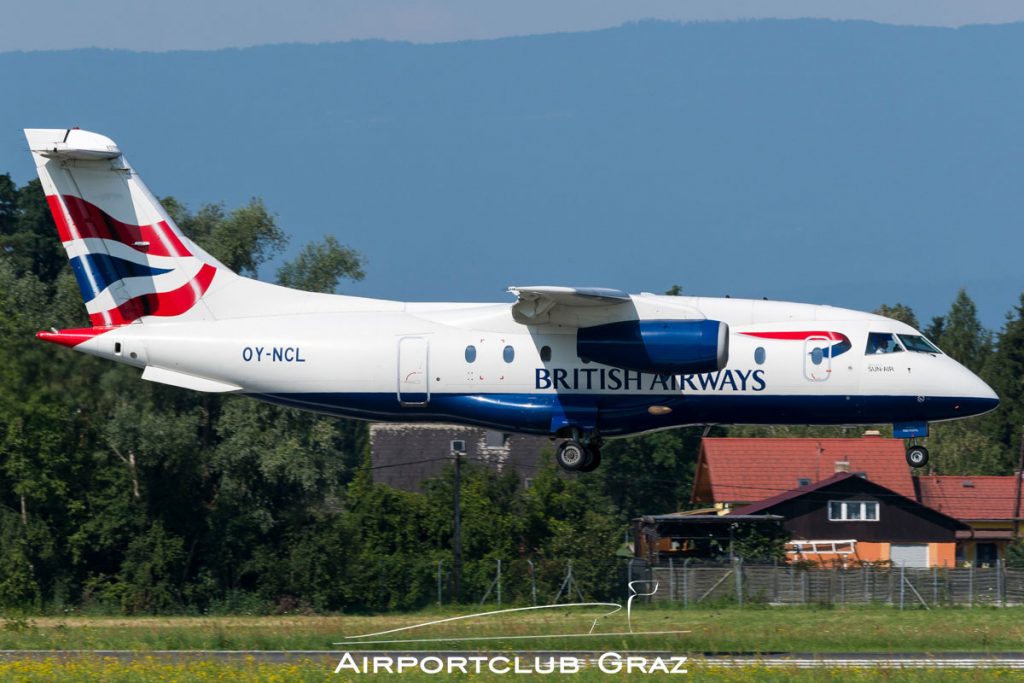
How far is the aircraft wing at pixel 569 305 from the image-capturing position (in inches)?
885

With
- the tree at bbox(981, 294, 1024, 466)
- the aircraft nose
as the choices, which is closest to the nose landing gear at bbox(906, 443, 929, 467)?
the aircraft nose

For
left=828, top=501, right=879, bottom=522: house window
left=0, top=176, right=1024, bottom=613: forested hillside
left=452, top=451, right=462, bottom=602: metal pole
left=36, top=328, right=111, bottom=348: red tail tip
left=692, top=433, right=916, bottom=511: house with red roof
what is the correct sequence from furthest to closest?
1. left=692, top=433, right=916, bottom=511: house with red roof
2. left=828, top=501, right=879, bottom=522: house window
3. left=452, top=451, right=462, bottom=602: metal pole
4. left=0, top=176, right=1024, bottom=613: forested hillside
5. left=36, top=328, right=111, bottom=348: red tail tip

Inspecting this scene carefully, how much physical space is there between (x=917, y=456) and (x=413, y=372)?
8.72 m

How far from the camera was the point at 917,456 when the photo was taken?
23.9 metres

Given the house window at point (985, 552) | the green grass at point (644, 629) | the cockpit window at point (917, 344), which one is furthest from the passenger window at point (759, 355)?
the house window at point (985, 552)

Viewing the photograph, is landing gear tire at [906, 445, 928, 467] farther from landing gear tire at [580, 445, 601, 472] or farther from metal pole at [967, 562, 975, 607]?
metal pole at [967, 562, 975, 607]

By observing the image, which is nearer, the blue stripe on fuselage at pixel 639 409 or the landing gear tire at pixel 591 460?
the blue stripe on fuselage at pixel 639 409

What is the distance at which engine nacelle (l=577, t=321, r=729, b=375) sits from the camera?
22.3 meters

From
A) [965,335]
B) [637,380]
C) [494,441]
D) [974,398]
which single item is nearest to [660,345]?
[637,380]

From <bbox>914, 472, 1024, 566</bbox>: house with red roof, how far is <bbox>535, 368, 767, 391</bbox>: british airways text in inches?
1154

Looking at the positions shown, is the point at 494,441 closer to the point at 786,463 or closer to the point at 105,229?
the point at 786,463

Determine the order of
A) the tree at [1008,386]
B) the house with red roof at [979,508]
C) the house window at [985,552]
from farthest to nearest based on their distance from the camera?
the tree at [1008,386] → the house window at [985,552] → the house with red roof at [979,508]

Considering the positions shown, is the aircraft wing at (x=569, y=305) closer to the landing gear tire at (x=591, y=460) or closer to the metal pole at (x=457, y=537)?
the landing gear tire at (x=591, y=460)

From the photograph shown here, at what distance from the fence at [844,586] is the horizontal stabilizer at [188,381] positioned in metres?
15.5
